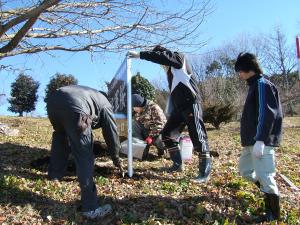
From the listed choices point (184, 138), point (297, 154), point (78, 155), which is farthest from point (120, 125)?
point (297, 154)

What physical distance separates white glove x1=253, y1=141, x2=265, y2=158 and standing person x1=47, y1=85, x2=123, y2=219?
1.69 m

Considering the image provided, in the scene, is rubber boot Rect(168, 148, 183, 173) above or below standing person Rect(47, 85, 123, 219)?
below

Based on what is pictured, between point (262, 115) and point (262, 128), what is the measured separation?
0.44 ft

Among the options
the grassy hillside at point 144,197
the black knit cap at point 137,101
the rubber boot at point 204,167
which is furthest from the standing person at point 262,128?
the black knit cap at point 137,101

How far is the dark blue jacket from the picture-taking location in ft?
13.8

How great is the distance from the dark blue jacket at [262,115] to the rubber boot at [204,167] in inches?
40.6

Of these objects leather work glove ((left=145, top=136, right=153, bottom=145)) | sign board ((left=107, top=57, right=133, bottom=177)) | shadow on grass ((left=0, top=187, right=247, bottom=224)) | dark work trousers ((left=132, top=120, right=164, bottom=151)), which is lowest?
shadow on grass ((left=0, top=187, right=247, bottom=224))

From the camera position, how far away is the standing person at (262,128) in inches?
Result: 166

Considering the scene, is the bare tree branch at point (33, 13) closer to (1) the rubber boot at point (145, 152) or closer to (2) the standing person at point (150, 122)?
(2) the standing person at point (150, 122)

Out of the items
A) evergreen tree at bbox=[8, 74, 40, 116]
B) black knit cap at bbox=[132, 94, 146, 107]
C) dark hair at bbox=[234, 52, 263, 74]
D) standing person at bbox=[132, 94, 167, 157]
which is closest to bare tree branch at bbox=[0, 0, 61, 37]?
dark hair at bbox=[234, 52, 263, 74]

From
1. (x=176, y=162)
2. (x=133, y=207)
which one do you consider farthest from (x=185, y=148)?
(x=133, y=207)

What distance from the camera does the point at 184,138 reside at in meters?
7.00

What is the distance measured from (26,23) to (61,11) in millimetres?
932

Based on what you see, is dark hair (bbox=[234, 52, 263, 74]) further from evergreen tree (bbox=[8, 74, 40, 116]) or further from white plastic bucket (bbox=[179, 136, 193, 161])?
evergreen tree (bbox=[8, 74, 40, 116])
